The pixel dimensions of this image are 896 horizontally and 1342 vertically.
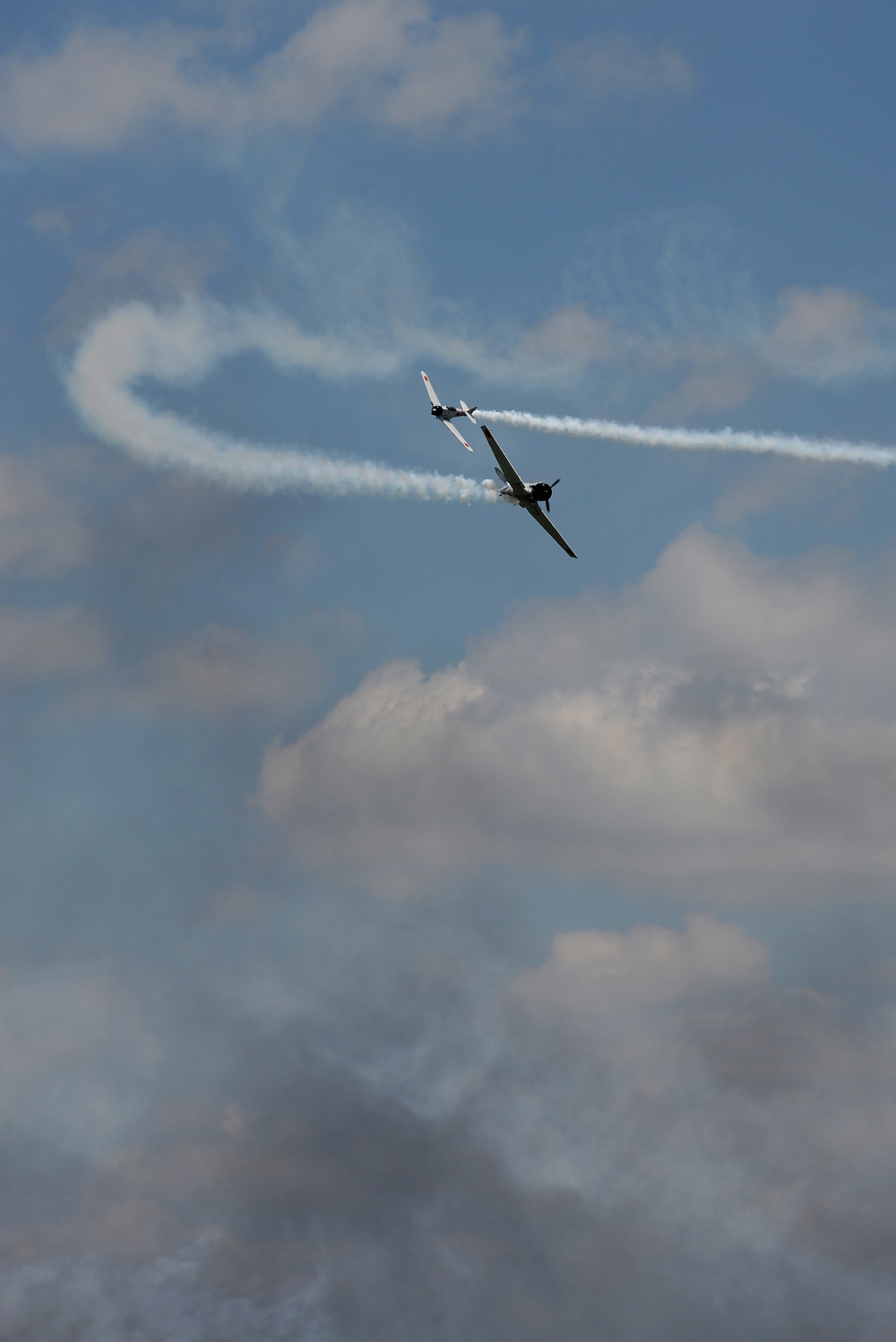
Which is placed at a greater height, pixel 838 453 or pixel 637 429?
pixel 838 453

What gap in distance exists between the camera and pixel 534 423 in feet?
333

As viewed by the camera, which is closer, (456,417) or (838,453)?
(838,453)

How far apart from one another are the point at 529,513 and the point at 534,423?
1113 cm

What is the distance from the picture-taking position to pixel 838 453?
100000 mm

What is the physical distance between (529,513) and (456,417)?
43.5ft

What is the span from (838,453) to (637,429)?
19.2m

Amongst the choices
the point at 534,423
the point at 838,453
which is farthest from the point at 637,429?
the point at 838,453

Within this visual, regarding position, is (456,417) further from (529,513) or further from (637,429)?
(637,429)

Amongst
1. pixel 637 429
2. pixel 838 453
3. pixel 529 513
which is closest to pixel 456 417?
pixel 529 513

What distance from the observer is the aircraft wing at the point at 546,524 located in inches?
4266

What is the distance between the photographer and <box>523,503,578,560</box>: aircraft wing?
10836 centimetres

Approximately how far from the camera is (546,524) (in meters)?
112

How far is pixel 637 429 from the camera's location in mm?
99312

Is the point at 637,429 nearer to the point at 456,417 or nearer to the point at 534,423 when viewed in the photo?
the point at 534,423
